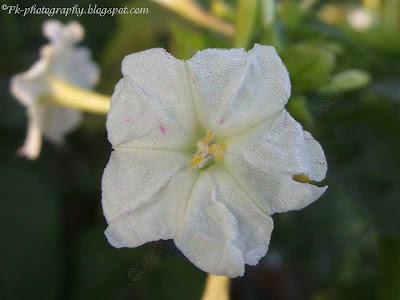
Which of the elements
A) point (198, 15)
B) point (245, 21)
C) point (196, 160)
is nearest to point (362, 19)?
point (198, 15)

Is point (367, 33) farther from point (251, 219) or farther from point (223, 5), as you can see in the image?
point (251, 219)

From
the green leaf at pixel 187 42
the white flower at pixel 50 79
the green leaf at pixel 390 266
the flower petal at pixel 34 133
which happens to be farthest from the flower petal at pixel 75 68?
the green leaf at pixel 390 266

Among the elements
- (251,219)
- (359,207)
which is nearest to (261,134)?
(251,219)

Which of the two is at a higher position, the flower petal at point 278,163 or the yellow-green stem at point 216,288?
the flower petal at point 278,163

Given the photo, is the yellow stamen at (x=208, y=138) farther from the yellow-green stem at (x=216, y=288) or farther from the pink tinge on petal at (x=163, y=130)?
the yellow-green stem at (x=216, y=288)

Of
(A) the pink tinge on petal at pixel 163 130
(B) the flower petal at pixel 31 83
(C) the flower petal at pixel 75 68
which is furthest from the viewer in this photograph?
(C) the flower petal at pixel 75 68

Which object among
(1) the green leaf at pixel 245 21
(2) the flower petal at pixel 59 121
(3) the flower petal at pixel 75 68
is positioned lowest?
(2) the flower petal at pixel 59 121

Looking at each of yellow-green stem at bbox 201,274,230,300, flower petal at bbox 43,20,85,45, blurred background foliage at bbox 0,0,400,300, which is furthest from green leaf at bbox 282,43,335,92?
flower petal at bbox 43,20,85,45

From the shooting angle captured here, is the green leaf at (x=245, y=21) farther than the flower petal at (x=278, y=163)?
Yes
